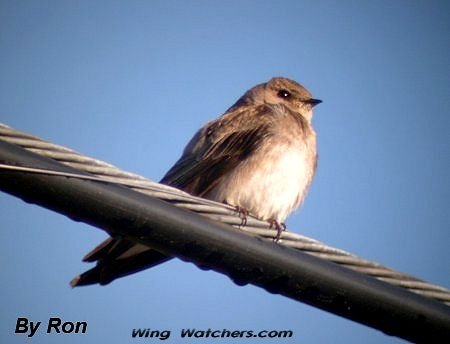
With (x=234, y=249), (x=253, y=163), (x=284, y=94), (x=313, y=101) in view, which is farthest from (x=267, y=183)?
(x=234, y=249)

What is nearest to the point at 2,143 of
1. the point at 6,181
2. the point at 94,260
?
the point at 6,181

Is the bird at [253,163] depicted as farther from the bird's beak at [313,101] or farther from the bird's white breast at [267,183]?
the bird's beak at [313,101]

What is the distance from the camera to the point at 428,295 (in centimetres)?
332

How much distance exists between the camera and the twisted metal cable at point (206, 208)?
9.14 ft

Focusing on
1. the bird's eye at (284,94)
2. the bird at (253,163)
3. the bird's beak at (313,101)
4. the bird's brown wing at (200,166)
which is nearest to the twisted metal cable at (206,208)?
the bird's brown wing at (200,166)

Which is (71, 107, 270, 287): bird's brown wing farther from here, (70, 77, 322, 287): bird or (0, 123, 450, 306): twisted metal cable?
(0, 123, 450, 306): twisted metal cable

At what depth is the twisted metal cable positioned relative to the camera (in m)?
2.79

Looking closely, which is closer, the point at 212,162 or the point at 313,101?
the point at 212,162

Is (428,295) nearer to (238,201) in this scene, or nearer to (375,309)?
(375,309)

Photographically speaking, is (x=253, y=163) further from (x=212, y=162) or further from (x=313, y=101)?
(x=313, y=101)

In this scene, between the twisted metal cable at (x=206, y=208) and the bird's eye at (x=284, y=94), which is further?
the bird's eye at (x=284, y=94)

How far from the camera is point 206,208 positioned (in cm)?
322

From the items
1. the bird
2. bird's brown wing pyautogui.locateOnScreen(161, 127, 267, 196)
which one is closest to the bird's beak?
the bird

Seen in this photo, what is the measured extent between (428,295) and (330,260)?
540 mm
